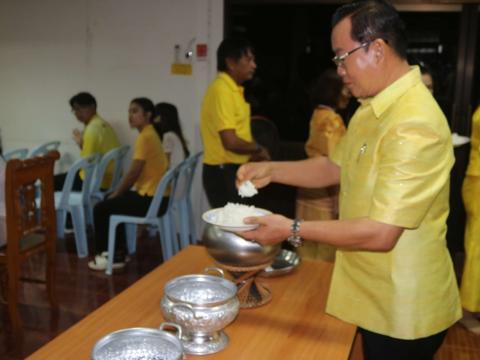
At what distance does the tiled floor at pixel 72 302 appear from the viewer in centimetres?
266

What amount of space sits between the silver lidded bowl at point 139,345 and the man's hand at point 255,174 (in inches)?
25.6

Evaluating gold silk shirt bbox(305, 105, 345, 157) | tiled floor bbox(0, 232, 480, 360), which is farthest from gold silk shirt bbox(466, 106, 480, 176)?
tiled floor bbox(0, 232, 480, 360)

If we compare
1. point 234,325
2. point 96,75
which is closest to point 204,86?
point 96,75

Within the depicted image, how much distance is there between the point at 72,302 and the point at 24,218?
26.8 inches

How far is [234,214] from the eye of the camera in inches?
58.2

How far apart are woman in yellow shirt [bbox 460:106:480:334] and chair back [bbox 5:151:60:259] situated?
216 cm

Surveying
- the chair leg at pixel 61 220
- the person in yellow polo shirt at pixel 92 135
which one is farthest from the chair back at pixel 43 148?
the chair leg at pixel 61 220

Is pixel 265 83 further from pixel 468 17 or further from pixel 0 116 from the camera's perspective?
pixel 0 116

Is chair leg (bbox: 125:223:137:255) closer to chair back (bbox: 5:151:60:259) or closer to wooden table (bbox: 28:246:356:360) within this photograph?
chair back (bbox: 5:151:60:259)

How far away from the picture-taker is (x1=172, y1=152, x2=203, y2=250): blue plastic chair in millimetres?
3657

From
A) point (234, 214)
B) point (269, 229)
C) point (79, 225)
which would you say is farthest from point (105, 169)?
point (269, 229)

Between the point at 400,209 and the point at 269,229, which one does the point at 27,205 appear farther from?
the point at 400,209

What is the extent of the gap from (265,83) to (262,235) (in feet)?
10.6

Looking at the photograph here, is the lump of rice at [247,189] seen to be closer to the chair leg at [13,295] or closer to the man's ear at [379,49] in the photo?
the man's ear at [379,49]
